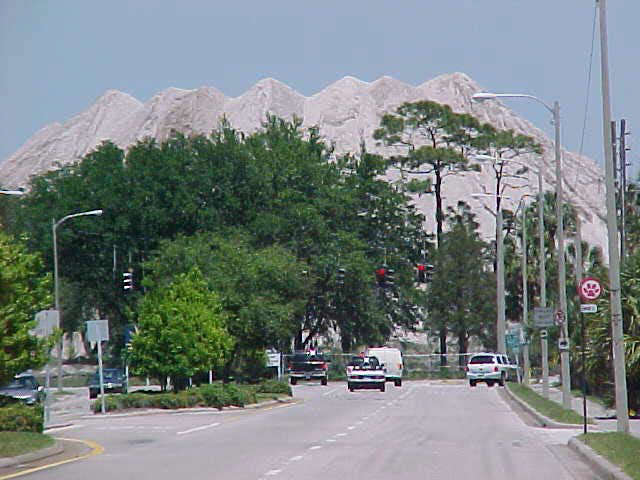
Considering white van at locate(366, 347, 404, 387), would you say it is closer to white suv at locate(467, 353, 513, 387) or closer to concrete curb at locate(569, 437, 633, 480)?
white suv at locate(467, 353, 513, 387)

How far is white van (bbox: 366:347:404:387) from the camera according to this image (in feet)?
228

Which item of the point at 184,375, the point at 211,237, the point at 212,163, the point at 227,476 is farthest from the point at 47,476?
the point at 212,163

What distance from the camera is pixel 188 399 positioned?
4084 cm

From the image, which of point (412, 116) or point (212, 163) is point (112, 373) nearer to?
point (212, 163)

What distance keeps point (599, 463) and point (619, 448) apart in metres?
1.60

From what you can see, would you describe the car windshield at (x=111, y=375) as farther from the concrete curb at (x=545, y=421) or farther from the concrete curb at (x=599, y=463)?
the concrete curb at (x=599, y=463)

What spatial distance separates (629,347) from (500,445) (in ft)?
27.9

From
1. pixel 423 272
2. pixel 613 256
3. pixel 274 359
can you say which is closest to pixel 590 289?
pixel 613 256

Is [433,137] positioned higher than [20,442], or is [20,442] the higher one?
[433,137]

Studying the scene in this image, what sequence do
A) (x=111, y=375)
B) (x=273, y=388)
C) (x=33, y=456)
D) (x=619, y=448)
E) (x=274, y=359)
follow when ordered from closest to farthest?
(x=619, y=448) < (x=33, y=456) < (x=273, y=388) < (x=111, y=375) < (x=274, y=359)

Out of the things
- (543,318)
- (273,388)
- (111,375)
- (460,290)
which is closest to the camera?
(543,318)

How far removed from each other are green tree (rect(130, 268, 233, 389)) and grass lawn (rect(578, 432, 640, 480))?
2048cm

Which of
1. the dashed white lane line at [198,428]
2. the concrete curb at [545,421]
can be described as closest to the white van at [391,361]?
the concrete curb at [545,421]

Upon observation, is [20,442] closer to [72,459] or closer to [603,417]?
[72,459]
